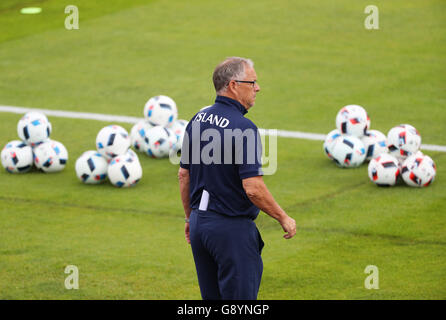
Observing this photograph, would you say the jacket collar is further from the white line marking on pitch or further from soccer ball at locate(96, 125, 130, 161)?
the white line marking on pitch

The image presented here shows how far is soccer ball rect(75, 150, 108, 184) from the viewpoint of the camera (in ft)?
46.1

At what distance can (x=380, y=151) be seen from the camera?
14.9 meters

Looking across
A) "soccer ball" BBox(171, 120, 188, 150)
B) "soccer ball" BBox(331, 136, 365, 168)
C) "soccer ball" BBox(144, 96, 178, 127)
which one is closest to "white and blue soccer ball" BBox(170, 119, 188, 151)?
"soccer ball" BBox(171, 120, 188, 150)

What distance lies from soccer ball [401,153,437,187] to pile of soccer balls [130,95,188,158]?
4.29 metres

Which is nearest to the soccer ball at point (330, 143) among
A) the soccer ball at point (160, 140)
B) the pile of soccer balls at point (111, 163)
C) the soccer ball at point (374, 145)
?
the soccer ball at point (374, 145)

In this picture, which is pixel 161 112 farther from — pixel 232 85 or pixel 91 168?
pixel 232 85

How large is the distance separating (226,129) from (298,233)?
16.6ft

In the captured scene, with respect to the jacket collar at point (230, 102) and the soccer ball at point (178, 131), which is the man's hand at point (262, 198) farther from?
the soccer ball at point (178, 131)

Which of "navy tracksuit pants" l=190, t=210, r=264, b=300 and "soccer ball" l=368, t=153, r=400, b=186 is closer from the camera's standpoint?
"navy tracksuit pants" l=190, t=210, r=264, b=300

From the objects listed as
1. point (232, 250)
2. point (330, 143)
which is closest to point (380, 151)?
point (330, 143)

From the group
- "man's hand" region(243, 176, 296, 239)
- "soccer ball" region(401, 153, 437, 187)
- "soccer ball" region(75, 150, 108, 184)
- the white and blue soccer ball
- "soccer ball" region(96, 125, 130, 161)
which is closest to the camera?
"man's hand" region(243, 176, 296, 239)

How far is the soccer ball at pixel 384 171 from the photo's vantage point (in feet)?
44.5

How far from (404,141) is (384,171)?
2.25 ft

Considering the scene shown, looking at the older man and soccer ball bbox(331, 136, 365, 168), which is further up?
the older man
